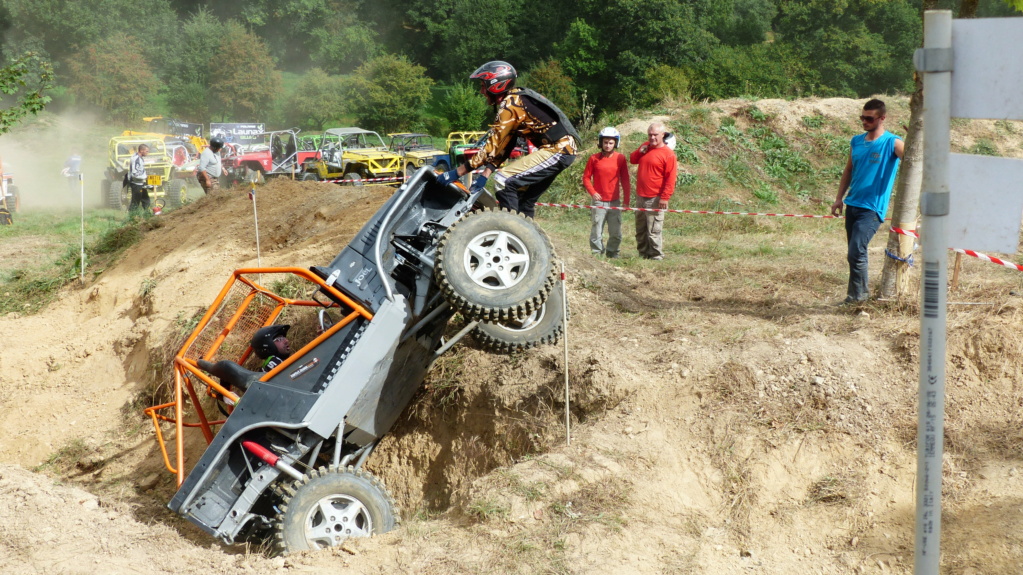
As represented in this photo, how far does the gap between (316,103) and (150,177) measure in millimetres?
32822

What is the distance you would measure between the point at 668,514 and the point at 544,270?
178 centimetres

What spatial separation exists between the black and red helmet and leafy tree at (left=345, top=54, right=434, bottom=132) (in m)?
43.2

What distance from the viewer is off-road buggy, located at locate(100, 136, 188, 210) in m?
20.1

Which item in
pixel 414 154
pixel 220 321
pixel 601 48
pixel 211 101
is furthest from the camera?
pixel 211 101


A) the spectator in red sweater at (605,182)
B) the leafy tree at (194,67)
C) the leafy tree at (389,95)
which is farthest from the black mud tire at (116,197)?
A: the leafy tree at (194,67)

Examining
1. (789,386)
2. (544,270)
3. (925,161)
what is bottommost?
(789,386)

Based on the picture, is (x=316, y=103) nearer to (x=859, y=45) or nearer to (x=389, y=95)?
(x=389, y=95)

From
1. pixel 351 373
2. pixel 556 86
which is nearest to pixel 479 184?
pixel 351 373

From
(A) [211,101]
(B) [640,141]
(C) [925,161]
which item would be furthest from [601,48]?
(C) [925,161]

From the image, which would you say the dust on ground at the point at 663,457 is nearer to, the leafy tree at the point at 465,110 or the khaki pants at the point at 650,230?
the khaki pants at the point at 650,230

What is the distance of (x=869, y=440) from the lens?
5.49 meters

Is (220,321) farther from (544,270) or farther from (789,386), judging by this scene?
(789,386)

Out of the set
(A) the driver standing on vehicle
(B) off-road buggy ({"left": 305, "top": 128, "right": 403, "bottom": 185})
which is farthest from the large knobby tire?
(B) off-road buggy ({"left": 305, "top": 128, "right": 403, "bottom": 185})

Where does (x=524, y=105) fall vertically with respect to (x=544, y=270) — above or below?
above
